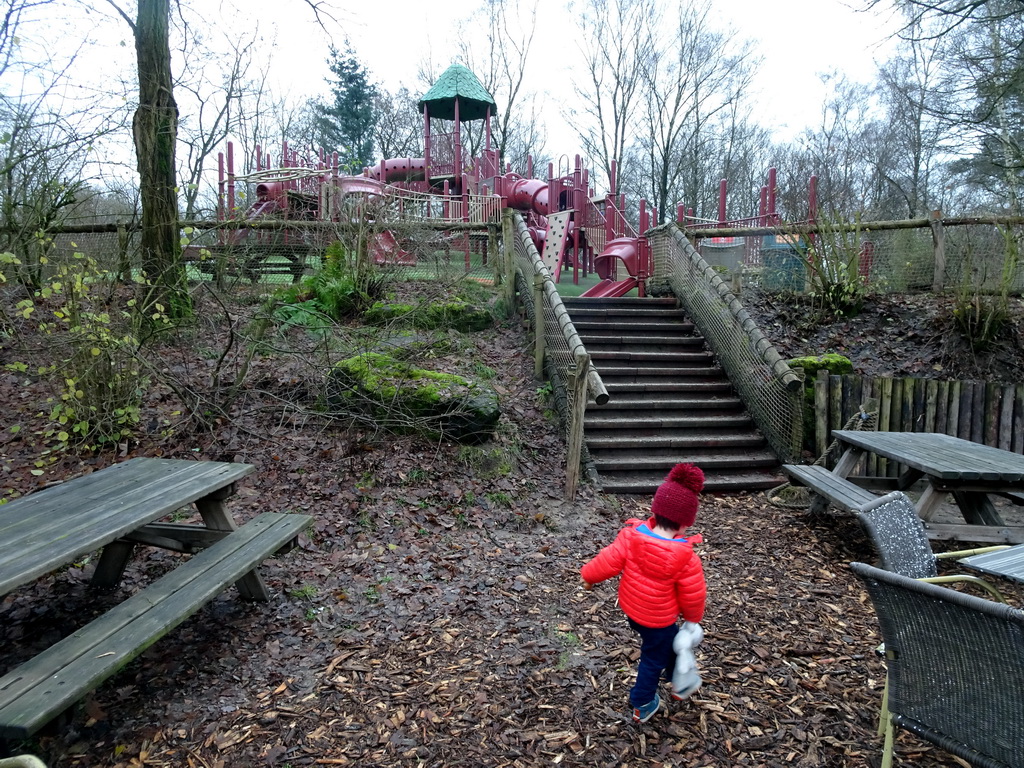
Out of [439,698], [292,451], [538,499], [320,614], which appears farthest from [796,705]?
[292,451]

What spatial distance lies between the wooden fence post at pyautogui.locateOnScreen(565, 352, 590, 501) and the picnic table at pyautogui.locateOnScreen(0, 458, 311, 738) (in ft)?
7.68

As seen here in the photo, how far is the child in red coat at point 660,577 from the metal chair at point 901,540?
808mm

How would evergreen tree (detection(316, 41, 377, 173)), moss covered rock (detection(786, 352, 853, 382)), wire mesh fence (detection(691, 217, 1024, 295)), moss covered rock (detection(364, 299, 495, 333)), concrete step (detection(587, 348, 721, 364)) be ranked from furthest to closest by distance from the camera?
evergreen tree (detection(316, 41, 377, 173)) → wire mesh fence (detection(691, 217, 1024, 295)) → moss covered rock (detection(364, 299, 495, 333)) → concrete step (detection(587, 348, 721, 364)) → moss covered rock (detection(786, 352, 853, 382))

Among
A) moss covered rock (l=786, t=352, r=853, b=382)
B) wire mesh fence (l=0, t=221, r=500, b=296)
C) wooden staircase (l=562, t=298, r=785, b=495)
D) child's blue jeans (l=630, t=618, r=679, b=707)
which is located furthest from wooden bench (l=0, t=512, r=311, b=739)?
moss covered rock (l=786, t=352, r=853, b=382)

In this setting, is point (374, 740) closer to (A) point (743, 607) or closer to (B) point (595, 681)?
(B) point (595, 681)

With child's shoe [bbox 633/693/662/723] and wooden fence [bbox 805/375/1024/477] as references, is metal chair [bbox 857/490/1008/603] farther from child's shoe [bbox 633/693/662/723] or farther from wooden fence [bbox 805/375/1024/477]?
wooden fence [bbox 805/375/1024/477]

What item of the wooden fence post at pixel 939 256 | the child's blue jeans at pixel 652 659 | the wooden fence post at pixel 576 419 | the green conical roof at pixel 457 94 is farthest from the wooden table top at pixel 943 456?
the green conical roof at pixel 457 94

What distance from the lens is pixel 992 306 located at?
7.48 m

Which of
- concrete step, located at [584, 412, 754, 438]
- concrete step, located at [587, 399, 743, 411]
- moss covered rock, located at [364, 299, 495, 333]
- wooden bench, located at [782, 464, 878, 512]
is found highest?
moss covered rock, located at [364, 299, 495, 333]

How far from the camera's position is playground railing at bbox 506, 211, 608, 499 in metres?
5.32

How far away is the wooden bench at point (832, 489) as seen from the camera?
4219 mm

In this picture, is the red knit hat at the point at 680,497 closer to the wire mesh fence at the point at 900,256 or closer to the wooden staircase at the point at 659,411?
the wooden staircase at the point at 659,411

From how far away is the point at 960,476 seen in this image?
390 centimetres

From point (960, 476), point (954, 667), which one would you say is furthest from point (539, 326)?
point (954, 667)
